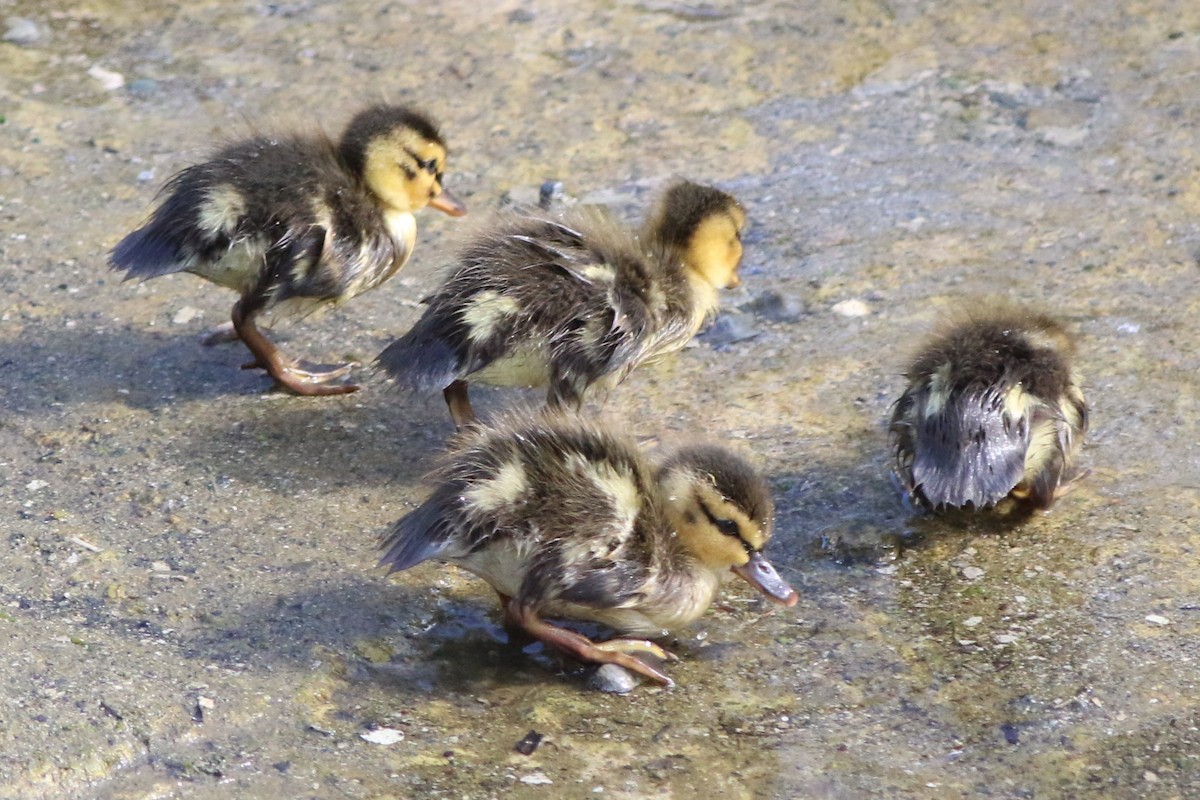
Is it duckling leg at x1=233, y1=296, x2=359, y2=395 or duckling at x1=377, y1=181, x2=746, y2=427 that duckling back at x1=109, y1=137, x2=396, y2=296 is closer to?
duckling leg at x1=233, y1=296, x2=359, y2=395

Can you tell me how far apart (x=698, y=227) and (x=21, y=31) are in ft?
14.3

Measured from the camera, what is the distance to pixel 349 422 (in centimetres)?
489

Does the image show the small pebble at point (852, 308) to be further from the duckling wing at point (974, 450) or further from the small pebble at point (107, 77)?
the small pebble at point (107, 77)

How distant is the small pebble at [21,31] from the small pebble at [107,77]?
17.6 inches

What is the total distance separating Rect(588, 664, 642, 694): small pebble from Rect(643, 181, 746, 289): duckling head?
159 centimetres

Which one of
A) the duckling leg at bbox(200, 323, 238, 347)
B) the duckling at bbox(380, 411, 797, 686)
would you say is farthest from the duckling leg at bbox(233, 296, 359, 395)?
the duckling at bbox(380, 411, 797, 686)

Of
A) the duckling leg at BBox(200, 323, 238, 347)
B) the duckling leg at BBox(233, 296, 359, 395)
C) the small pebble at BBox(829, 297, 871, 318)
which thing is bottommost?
the duckling leg at BBox(200, 323, 238, 347)

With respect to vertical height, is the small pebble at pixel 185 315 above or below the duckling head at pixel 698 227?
below

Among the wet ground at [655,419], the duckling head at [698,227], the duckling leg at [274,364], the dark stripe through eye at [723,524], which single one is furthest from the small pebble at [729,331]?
the dark stripe through eye at [723,524]

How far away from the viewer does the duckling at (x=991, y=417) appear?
3.97 m

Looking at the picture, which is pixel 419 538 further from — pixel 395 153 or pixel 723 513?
pixel 395 153

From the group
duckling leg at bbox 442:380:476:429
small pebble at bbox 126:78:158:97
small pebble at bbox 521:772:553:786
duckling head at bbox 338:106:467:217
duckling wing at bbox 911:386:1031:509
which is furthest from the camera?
small pebble at bbox 126:78:158:97

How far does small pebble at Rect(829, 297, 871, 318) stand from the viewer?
5.30 m

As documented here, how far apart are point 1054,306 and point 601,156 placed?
84.1 inches
